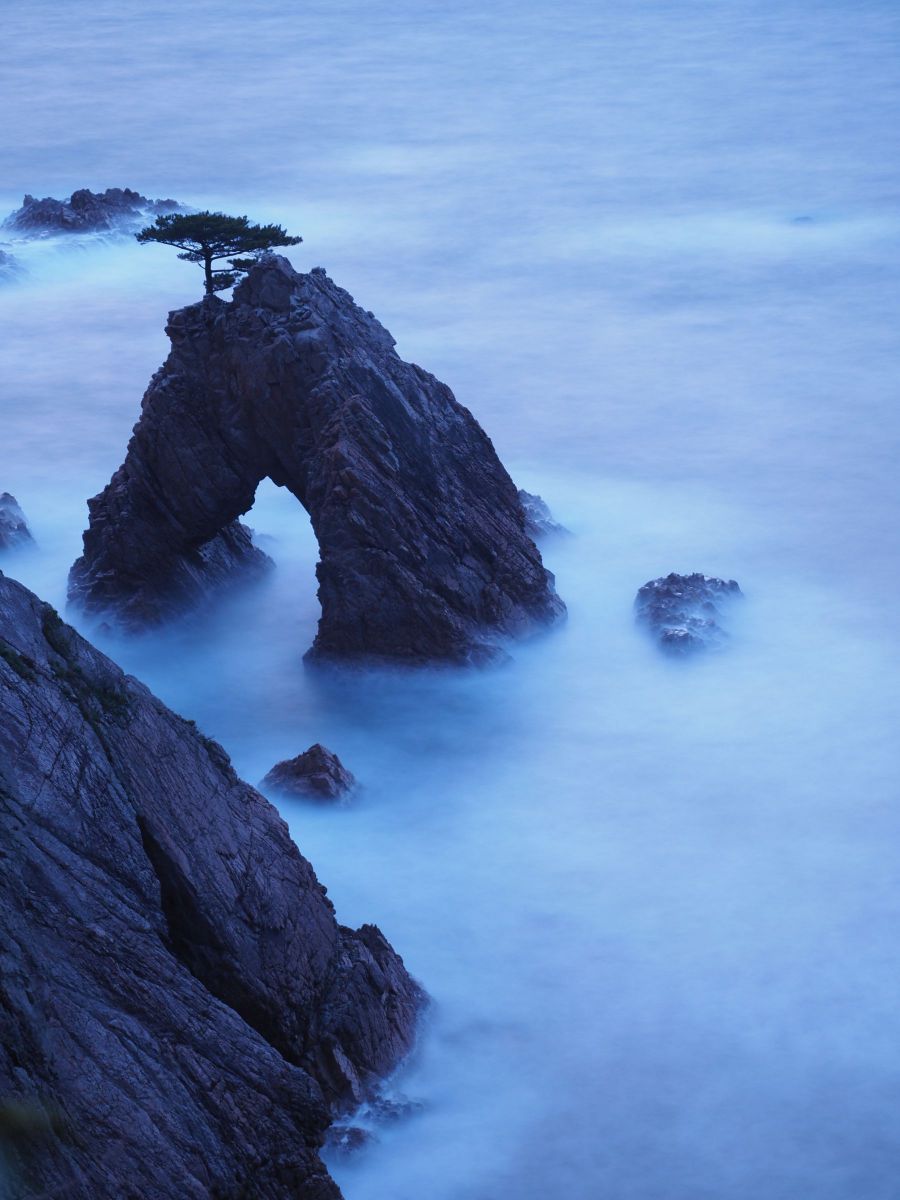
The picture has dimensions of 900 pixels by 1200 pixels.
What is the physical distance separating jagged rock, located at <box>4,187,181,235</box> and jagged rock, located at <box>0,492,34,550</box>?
65.7ft

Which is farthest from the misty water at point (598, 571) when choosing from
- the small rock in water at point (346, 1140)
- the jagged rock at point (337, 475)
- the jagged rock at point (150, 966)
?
the jagged rock at point (150, 966)

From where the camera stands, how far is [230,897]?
547 inches

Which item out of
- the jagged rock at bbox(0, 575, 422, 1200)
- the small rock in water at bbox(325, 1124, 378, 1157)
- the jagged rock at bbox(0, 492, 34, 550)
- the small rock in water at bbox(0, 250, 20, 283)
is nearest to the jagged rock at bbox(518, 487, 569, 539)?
the jagged rock at bbox(0, 492, 34, 550)

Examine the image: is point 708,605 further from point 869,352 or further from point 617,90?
point 617,90

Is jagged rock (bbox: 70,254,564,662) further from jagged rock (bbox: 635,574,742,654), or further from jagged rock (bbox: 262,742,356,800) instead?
jagged rock (bbox: 262,742,356,800)

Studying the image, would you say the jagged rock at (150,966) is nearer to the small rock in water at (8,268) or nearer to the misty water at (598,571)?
the misty water at (598,571)

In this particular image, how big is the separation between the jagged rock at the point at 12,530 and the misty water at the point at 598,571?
1.20 feet

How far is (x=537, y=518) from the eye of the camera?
29.1 metres

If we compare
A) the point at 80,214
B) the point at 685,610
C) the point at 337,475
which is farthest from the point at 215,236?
the point at 80,214

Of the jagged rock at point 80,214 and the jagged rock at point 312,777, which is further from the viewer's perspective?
the jagged rock at point 80,214

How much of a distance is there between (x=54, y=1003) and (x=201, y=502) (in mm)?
13798

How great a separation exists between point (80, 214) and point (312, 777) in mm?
31008

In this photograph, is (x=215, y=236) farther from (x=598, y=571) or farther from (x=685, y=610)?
(x=685, y=610)

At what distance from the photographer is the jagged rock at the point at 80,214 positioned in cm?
4712
